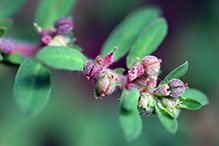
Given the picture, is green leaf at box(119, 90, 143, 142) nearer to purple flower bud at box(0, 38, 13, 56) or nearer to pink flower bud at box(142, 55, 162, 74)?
pink flower bud at box(142, 55, 162, 74)

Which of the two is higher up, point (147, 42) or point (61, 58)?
point (147, 42)

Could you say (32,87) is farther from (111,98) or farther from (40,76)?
(111,98)

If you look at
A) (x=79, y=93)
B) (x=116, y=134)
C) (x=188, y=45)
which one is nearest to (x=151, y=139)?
(x=116, y=134)

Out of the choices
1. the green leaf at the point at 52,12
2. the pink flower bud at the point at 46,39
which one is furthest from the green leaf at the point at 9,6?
the pink flower bud at the point at 46,39

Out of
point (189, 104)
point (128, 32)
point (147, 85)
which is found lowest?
point (147, 85)

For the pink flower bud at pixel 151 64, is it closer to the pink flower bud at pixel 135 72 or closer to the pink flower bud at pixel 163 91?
the pink flower bud at pixel 135 72

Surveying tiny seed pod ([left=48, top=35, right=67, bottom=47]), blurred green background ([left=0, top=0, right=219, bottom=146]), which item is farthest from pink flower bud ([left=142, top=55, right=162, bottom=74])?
blurred green background ([left=0, top=0, right=219, bottom=146])

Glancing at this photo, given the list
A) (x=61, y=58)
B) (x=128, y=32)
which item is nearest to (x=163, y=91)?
(x=61, y=58)
